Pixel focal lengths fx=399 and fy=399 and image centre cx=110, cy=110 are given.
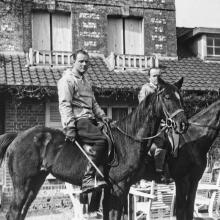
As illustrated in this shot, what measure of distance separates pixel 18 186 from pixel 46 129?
3.30 ft

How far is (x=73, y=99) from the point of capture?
630 cm

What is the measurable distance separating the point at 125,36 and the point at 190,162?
8.70 m

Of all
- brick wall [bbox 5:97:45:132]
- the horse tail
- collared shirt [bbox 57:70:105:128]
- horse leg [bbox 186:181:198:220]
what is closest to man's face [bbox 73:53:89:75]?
collared shirt [bbox 57:70:105:128]

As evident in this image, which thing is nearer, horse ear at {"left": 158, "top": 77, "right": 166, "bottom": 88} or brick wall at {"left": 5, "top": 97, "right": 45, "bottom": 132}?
horse ear at {"left": 158, "top": 77, "right": 166, "bottom": 88}

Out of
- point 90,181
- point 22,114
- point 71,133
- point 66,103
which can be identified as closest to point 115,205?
point 90,181

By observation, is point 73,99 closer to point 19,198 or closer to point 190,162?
point 19,198

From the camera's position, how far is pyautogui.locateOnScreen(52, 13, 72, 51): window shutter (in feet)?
46.4

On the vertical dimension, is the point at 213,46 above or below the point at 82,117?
above

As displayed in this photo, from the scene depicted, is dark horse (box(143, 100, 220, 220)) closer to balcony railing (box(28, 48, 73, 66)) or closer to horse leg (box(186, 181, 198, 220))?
horse leg (box(186, 181, 198, 220))

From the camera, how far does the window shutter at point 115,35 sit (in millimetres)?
14789

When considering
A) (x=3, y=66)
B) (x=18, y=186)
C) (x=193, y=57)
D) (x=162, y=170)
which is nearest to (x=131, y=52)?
(x=193, y=57)

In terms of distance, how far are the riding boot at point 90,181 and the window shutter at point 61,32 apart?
889cm

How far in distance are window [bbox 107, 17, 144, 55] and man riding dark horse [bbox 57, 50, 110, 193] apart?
8.55m

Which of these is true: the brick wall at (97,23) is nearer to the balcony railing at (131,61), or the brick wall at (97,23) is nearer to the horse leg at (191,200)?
the balcony railing at (131,61)
